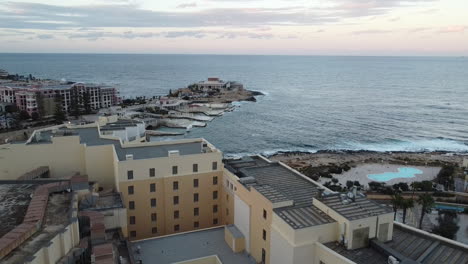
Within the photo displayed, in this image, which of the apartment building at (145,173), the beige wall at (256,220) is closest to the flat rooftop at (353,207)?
the beige wall at (256,220)

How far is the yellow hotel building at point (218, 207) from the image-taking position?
63.9 feet

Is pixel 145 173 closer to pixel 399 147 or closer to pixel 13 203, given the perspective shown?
pixel 13 203

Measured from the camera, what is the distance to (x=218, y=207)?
104 feet

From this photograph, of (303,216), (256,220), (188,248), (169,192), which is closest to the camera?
(303,216)

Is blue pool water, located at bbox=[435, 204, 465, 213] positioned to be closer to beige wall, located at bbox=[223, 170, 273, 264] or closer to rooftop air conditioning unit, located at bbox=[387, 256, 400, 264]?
beige wall, located at bbox=[223, 170, 273, 264]

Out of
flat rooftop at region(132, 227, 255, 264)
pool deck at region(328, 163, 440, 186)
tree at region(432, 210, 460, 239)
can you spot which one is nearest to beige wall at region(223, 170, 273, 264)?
flat rooftop at region(132, 227, 255, 264)

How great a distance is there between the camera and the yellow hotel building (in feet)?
63.9

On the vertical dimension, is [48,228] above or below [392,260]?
above

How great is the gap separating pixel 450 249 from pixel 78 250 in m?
19.4

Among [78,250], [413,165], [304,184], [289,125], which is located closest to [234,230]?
[304,184]

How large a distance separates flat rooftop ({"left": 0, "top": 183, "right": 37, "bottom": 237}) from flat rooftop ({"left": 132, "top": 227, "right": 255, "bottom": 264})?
7927 millimetres

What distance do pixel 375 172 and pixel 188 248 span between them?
154 ft

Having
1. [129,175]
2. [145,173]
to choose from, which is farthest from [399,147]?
[129,175]

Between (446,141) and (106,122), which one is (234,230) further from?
(446,141)
